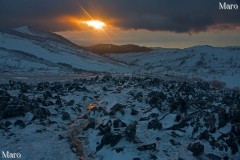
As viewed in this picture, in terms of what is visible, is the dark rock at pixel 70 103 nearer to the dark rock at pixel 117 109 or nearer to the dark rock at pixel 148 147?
the dark rock at pixel 117 109

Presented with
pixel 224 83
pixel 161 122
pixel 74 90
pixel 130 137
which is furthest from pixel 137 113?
pixel 224 83

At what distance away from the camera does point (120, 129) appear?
1822 cm

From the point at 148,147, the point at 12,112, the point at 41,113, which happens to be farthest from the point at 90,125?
the point at 12,112

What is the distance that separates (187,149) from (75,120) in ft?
25.8

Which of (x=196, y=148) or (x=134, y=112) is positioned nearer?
(x=196, y=148)

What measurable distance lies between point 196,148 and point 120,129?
4.10 meters

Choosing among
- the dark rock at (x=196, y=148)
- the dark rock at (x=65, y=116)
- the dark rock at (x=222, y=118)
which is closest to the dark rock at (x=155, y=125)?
the dark rock at (x=196, y=148)

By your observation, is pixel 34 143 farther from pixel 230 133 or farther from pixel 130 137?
pixel 230 133

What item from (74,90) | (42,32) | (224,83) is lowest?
(224,83)

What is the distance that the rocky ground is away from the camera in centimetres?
1576

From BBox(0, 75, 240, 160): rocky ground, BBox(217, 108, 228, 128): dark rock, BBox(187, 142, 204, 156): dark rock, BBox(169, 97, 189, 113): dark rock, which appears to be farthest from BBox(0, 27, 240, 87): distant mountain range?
BBox(187, 142, 204, 156): dark rock

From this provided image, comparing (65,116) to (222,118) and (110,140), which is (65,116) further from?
(222,118)

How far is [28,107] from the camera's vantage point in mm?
21672

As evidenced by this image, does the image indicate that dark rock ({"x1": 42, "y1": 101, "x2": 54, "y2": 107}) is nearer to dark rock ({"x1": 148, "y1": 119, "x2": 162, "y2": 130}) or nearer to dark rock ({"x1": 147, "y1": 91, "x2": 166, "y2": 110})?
dark rock ({"x1": 147, "y1": 91, "x2": 166, "y2": 110})
